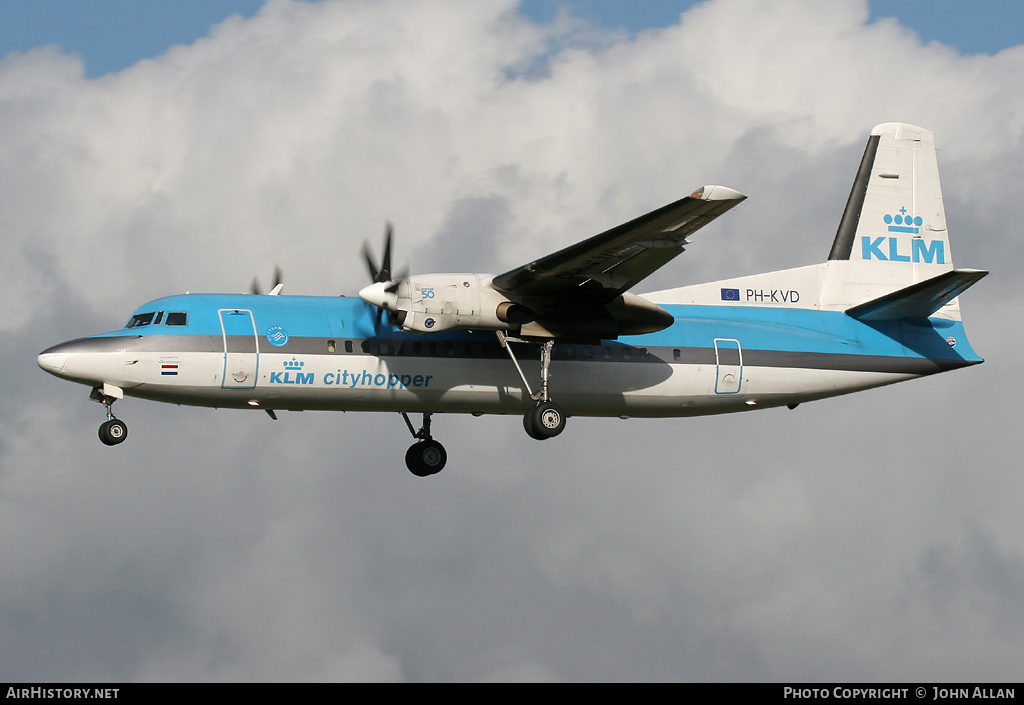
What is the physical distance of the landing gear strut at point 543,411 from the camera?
23.4m

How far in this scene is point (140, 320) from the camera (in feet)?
75.6

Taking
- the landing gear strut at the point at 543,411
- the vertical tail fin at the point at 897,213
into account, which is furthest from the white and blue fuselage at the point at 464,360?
the vertical tail fin at the point at 897,213

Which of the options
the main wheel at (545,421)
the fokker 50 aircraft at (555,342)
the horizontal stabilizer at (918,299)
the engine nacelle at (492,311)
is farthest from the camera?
the horizontal stabilizer at (918,299)

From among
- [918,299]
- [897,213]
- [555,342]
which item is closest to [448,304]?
[555,342]

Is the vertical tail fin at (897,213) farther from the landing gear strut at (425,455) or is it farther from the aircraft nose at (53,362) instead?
the aircraft nose at (53,362)

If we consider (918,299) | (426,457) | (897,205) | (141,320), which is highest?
(897,205)

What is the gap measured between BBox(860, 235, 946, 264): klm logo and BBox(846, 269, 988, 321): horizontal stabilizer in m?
1.60

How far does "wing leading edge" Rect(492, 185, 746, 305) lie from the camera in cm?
2019

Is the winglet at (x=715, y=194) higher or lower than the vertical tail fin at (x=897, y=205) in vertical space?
lower

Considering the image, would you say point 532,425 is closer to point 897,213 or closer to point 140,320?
point 140,320

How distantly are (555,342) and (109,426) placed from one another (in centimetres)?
787

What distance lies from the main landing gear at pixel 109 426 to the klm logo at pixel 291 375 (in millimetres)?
2648
